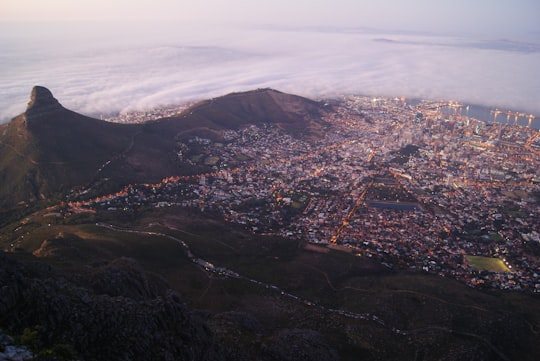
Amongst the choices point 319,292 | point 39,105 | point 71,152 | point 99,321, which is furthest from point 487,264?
point 39,105

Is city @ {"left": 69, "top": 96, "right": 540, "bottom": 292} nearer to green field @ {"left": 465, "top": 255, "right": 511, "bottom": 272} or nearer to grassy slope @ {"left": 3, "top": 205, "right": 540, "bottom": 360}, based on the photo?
green field @ {"left": 465, "top": 255, "right": 511, "bottom": 272}

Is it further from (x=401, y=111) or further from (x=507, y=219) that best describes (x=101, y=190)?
(x=401, y=111)

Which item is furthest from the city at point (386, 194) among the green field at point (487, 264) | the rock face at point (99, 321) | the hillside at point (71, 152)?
the rock face at point (99, 321)

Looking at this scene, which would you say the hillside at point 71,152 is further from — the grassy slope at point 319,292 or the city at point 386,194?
the grassy slope at point 319,292

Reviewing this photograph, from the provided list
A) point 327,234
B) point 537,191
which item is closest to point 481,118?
point 537,191

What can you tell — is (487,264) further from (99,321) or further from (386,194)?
(99,321)
